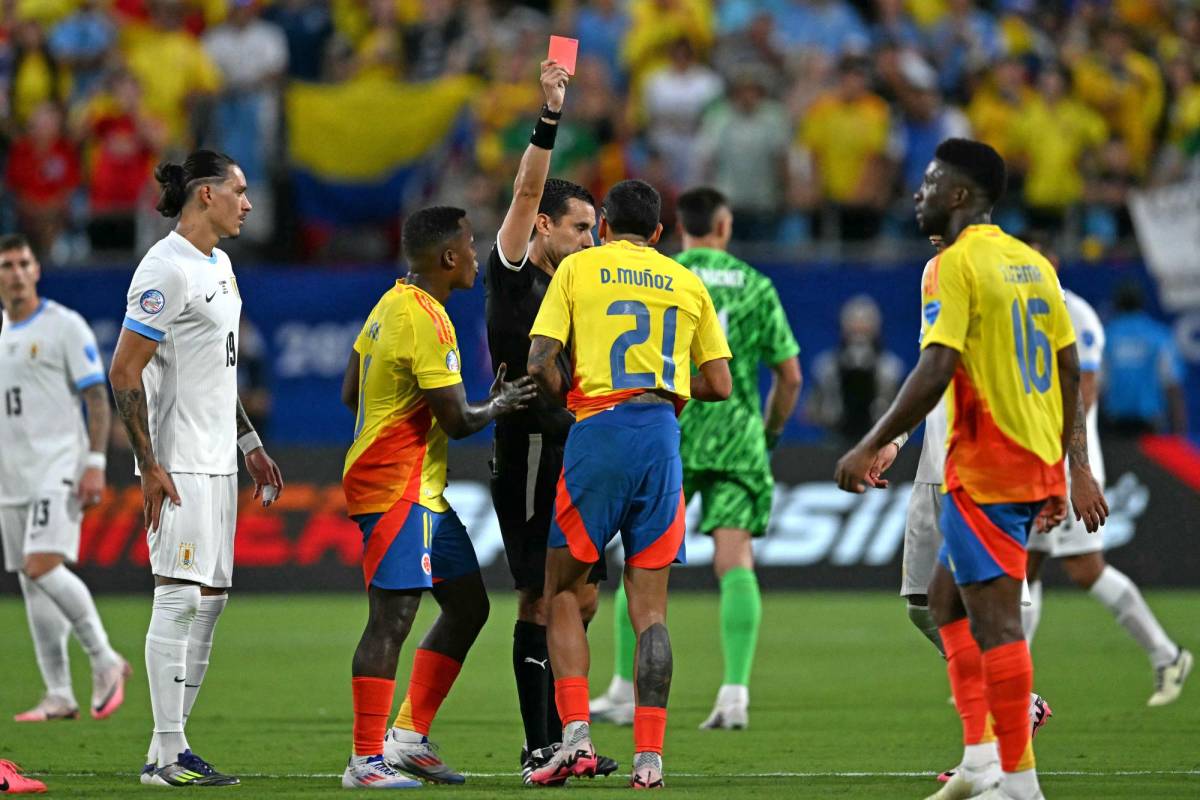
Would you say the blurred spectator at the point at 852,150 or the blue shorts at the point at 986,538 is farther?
the blurred spectator at the point at 852,150

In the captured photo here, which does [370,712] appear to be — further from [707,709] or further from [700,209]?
[700,209]

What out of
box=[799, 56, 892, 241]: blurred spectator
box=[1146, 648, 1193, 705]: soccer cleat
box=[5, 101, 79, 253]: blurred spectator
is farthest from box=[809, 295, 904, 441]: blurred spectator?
box=[5, 101, 79, 253]: blurred spectator

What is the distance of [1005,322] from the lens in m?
6.56

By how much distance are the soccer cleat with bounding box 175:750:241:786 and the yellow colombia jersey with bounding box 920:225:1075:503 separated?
325cm

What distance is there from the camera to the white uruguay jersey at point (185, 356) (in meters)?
7.75

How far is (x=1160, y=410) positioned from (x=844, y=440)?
307cm

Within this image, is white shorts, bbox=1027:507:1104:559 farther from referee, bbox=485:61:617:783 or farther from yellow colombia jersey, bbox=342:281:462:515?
yellow colombia jersey, bbox=342:281:462:515

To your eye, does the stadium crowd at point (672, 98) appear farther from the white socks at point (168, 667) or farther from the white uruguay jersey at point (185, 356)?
the white socks at point (168, 667)

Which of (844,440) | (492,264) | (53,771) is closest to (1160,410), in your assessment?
(844,440)

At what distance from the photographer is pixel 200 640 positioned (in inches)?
321

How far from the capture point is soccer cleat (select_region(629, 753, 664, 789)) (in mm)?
7215

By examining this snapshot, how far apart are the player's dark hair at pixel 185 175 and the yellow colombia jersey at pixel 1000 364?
324 cm

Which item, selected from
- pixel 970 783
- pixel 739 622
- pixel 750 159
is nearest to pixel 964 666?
pixel 970 783

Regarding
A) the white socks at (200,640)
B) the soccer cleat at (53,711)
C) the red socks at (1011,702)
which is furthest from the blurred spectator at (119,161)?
the red socks at (1011,702)
